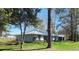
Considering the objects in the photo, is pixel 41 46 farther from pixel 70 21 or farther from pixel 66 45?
pixel 70 21

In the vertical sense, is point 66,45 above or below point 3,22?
below

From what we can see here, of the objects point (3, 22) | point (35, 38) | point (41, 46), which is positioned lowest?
point (41, 46)

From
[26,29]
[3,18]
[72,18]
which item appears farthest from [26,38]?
[72,18]

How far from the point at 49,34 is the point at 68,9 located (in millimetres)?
463

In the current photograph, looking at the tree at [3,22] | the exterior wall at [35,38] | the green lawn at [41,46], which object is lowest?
the green lawn at [41,46]

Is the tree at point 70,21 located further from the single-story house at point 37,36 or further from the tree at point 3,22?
the tree at point 3,22

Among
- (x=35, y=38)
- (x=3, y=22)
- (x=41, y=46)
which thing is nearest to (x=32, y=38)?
(x=35, y=38)

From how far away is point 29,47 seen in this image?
4.23 metres

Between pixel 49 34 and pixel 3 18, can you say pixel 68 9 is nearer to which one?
pixel 49 34

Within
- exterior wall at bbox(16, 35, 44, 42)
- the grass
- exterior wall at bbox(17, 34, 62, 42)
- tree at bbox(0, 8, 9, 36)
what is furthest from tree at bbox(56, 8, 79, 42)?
tree at bbox(0, 8, 9, 36)

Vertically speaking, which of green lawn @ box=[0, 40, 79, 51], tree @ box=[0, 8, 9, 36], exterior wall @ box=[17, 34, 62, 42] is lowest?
green lawn @ box=[0, 40, 79, 51]

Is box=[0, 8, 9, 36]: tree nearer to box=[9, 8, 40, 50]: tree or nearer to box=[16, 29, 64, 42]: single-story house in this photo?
box=[9, 8, 40, 50]: tree

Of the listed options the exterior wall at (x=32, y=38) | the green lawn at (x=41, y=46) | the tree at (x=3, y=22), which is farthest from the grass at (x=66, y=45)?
the tree at (x=3, y=22)
